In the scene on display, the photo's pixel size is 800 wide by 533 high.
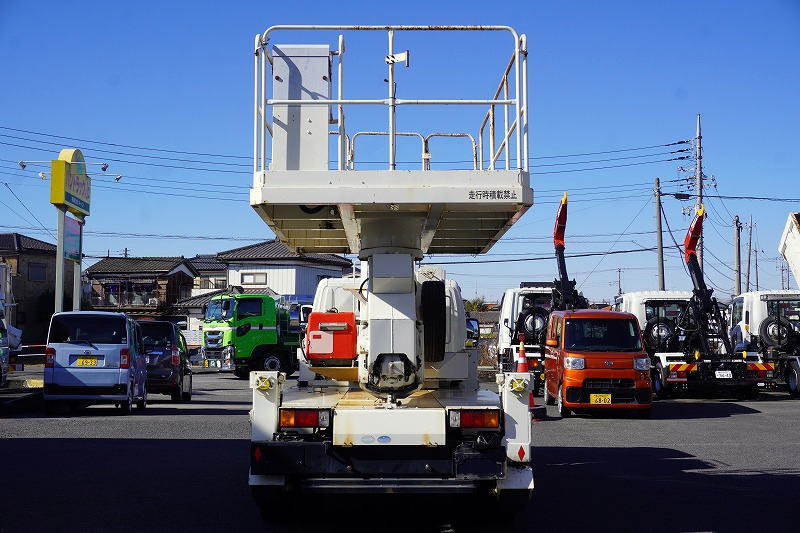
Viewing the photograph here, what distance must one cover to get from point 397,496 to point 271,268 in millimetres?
52890

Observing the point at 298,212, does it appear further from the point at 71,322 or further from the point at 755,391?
the point at 755,391

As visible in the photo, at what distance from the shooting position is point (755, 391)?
2261cm

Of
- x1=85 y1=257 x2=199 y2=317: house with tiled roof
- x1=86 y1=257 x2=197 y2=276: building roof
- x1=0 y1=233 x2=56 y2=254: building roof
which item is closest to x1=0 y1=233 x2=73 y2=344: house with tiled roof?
x1=0 y1=233 x2=56 y2=254: building roof

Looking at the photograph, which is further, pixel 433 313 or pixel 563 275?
pixel 563 275

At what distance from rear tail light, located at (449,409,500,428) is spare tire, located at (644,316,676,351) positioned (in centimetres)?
1712

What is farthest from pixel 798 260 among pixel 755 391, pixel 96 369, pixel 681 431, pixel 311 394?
pixel 311 394

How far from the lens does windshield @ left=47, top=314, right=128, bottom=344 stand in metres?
17.6

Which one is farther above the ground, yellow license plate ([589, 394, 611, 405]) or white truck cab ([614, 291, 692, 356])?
white truck cab ([614, 291, 692, 356])

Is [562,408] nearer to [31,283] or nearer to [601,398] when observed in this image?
[601,398]

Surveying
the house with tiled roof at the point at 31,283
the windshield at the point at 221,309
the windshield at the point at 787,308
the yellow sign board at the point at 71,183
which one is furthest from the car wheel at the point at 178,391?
the house with tiled roof at the point at 31,283

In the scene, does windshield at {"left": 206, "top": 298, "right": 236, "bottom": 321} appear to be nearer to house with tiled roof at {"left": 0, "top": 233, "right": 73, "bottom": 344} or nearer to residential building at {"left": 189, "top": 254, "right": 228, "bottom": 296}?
house with tiled roof at {"left": 0, "top": 233, "right": 73, "bottom": 344}

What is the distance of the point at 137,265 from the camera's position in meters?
68.5

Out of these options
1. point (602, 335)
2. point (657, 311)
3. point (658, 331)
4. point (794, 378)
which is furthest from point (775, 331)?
point (602, 335)

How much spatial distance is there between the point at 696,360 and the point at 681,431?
619cm
